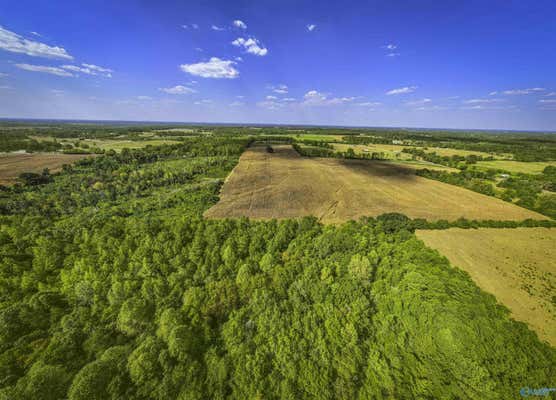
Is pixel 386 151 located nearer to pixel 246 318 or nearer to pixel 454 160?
pixel 454 160

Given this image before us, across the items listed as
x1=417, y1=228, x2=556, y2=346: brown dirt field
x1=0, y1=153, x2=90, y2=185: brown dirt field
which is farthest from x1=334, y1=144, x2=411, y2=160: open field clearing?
x1=0, y1=153, x2=90, y2=185: brown dirt field

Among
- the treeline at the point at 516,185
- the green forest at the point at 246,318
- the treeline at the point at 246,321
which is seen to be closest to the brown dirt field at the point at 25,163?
the green forest at the point at 246,318

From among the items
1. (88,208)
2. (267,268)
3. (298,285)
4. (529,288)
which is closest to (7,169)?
(88,208)

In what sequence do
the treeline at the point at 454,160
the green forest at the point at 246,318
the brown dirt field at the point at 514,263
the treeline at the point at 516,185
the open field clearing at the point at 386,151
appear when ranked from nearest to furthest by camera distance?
the green forest at the point at 246,318, the brown dirt field at the point at 514,263, the treeline at the point at 516,185, the treeline at the point at 454,160, the open field clearing at the point at 386,151

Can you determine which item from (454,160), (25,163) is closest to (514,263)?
(454,160)

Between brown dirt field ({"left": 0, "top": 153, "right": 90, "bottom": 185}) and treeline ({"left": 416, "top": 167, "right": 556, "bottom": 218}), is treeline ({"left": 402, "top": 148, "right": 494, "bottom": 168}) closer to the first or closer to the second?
treeline ({"left": 416, "top": 167, "right": 556, "bottom": 218})

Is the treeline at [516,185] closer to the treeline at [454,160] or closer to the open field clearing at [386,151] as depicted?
the treeline at [454,160]
